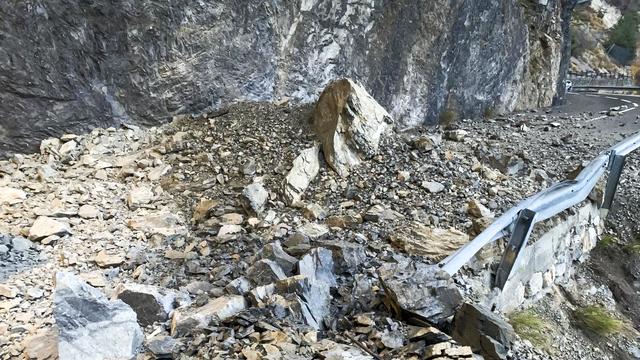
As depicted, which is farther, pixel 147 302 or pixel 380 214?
pixel 380 214

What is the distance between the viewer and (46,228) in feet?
12.1

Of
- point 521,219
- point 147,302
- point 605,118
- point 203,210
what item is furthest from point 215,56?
point 605,118

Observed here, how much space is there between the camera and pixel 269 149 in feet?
15.8

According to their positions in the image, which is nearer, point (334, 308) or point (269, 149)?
point (334, 308)

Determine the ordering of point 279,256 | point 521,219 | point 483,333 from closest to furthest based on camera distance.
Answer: point 483,333 < point 279,256 < point 521,219

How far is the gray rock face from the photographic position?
2.33 meters

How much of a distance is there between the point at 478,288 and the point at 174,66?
14.9ft

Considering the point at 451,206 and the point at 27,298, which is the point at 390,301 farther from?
the point at 27,298

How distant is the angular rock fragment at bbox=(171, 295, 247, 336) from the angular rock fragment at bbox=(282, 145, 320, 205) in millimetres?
1513

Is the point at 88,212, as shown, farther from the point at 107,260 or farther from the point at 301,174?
the point at 301,174

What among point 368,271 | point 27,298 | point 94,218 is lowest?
→ point 27,298

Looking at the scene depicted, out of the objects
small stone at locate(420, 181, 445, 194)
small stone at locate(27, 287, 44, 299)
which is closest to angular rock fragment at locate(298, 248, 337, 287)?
small stone at locate(420, 181, 445, 194)

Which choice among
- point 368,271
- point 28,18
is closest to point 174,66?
point 28,18

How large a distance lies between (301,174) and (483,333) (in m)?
2.39
